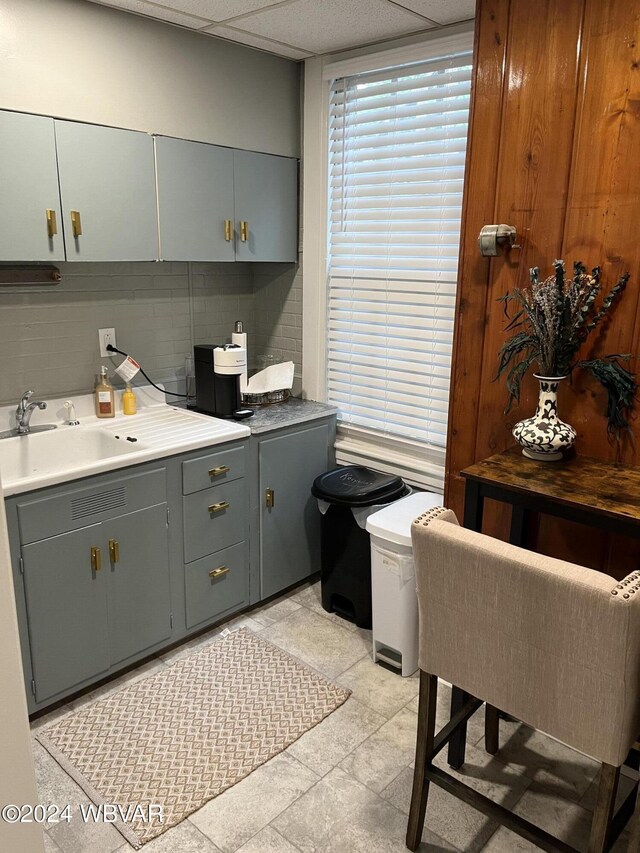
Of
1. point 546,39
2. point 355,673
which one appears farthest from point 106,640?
point 546,39

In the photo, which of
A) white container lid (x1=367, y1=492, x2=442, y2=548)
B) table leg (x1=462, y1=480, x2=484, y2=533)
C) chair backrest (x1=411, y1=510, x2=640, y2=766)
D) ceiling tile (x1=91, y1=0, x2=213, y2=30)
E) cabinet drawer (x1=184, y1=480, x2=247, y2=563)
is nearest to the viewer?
chair backrest (x1=411, y1=510, x2=640, y2=766)

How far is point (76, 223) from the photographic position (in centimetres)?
253

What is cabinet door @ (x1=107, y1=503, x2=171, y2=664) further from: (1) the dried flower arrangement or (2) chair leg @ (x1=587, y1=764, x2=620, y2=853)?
(2) chair leg @ (x1=587, y1=764, x2=620, y2=853)

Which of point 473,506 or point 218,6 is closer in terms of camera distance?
point 473,506

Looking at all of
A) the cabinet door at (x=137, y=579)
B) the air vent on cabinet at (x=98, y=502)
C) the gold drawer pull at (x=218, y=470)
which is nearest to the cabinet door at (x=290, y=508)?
the gold drawer pull at (x=218, y=470)

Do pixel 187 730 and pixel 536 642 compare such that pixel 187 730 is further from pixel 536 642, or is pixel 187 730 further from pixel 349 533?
pixel 536 642

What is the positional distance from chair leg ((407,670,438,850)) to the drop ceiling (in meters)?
2.35

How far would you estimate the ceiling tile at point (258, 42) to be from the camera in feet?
9.12

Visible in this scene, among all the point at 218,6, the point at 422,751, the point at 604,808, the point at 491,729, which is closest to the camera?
the point at 604,808

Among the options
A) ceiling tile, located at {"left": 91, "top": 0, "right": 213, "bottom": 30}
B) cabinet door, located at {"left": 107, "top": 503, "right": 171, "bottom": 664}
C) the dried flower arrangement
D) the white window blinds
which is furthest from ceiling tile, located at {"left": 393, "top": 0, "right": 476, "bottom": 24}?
cabinet door, located at {"left": 107, "top": 503, "right": 171, "bottom": 664}

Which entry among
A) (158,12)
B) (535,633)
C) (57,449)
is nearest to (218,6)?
(158,12)

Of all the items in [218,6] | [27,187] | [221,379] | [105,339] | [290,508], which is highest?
[218,6]

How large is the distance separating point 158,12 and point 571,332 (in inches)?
78.3

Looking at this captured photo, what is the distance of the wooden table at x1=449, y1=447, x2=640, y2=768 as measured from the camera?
1.83 metres
